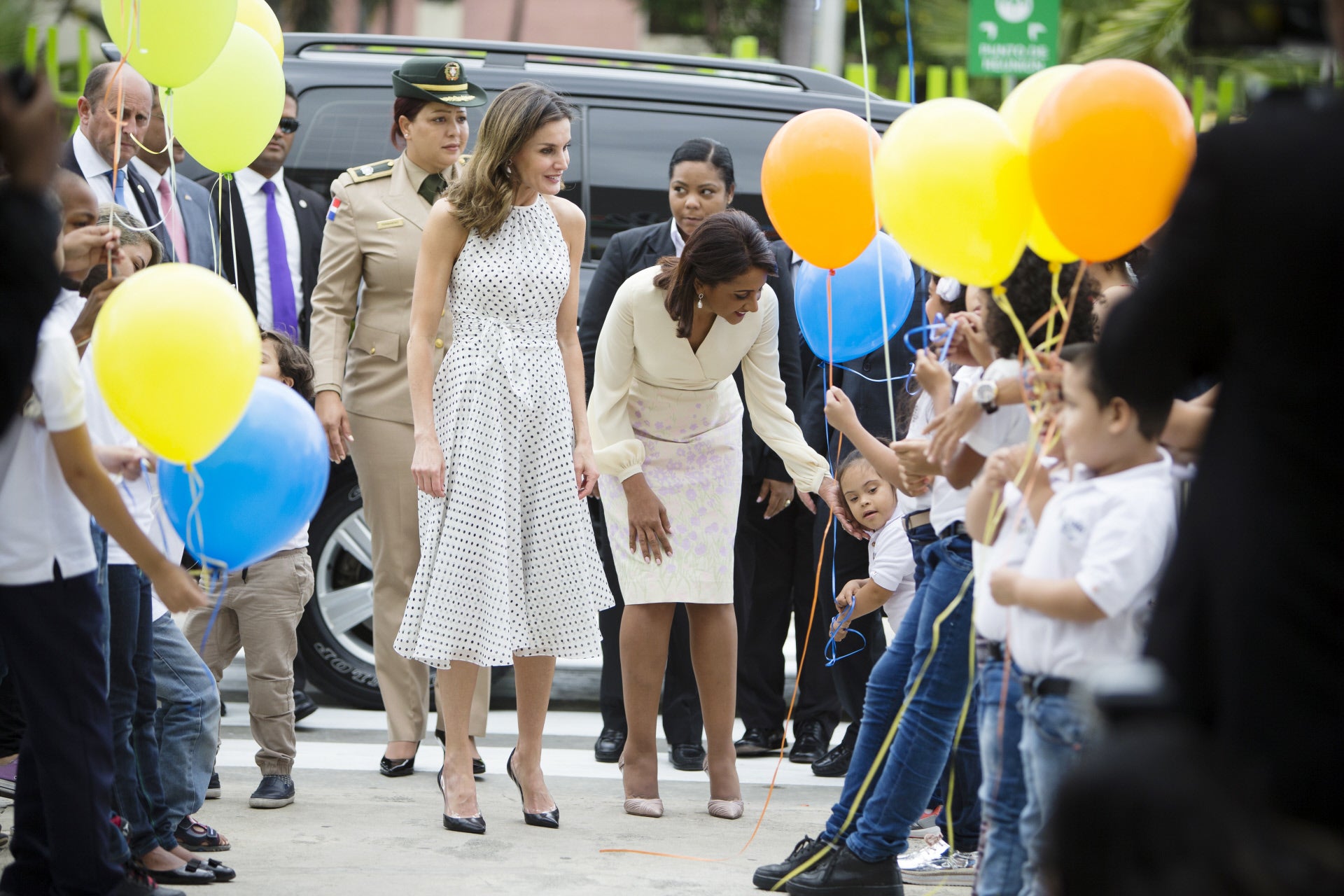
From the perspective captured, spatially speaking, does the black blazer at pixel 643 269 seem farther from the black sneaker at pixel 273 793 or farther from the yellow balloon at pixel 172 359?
the yellow balloon at pixel 172 359

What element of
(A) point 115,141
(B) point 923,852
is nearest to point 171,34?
(A) point 115,141

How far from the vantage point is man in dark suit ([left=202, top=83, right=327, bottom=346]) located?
219 inches

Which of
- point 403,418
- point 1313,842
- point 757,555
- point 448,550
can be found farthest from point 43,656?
point 757,555

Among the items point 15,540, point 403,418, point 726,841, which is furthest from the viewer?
point 403,418

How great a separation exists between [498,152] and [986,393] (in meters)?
1.81

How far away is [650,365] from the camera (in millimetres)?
4586

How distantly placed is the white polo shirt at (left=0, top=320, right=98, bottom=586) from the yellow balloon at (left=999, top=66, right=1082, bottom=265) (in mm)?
1981

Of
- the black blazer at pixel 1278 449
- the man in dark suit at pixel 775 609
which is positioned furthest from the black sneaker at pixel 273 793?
the black blazer at pixel 1278 449

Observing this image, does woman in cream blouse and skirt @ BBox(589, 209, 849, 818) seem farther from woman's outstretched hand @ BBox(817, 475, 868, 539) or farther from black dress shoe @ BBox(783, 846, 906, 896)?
black dress shoe @ BBox(783, 846, 906, 896)

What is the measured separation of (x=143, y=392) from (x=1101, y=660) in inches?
76.0

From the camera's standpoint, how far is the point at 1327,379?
6.07ft

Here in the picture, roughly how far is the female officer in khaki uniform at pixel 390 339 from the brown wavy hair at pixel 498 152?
48cm

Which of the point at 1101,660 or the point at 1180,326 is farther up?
the point at 1180,326

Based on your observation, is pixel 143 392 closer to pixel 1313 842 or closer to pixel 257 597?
pixel 257 597
